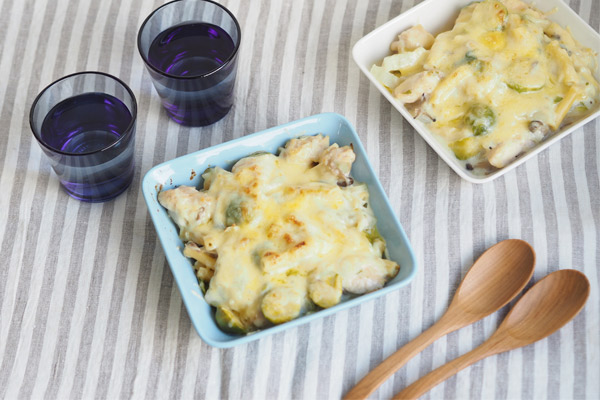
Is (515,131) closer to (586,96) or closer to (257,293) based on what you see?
(586,96)

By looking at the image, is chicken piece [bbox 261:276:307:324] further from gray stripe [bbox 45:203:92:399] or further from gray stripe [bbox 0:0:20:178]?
gray stripe [bbox 0:0:20:178]

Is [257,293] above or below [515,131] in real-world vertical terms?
below

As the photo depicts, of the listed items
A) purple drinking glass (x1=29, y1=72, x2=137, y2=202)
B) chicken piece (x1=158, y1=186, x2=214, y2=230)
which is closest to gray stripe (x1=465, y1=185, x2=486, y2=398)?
chicken piece (x1=158, y1=186, x2=214, y2=230)

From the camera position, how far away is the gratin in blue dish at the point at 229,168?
78.0 inches

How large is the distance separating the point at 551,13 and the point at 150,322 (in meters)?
1.82

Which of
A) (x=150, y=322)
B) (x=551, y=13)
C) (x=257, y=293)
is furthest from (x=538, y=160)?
(x=150, y=322)

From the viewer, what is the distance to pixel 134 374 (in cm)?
217

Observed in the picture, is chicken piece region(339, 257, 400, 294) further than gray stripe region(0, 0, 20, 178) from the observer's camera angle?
No

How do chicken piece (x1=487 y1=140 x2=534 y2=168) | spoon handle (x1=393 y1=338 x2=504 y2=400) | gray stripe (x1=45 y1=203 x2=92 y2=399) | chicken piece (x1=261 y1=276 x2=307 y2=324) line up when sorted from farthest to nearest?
1. chicken piece (x1=487 y1=140 x2=534 y2=168)
2. gray stripe (x1=45 y1=203 x2=92 y2=399)
3. spoon handle (x1=393 y1=338 x2=504 y2=400)
4. chicken piece (x1=261 y1=276 x2=307 y2=324)

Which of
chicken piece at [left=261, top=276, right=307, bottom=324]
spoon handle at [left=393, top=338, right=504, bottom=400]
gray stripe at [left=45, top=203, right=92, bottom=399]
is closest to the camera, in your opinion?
chicken piece at [left=261, top=276, right=307, bottom=324]

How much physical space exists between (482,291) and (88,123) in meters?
1.42

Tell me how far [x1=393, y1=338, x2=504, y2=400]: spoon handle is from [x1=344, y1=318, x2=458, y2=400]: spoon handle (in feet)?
0.24

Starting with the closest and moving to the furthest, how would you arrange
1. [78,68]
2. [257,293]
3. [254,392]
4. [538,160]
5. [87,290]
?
[257,293]
[254,392]
[87,290]
[538,160]
[78,68]

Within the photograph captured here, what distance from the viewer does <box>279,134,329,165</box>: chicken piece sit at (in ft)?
7.32
